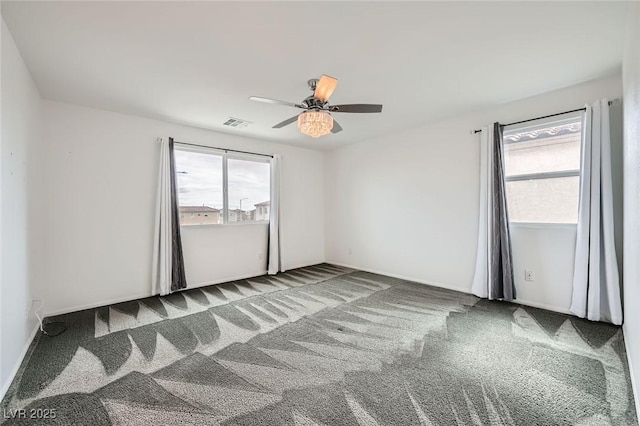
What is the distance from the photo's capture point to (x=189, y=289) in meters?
4.05

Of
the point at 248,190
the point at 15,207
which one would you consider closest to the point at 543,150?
the point at 248,190

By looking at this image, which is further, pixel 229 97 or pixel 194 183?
pixel 194 183

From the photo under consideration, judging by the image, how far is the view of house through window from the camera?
4.10 metres

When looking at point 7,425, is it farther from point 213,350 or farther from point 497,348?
point 497,348

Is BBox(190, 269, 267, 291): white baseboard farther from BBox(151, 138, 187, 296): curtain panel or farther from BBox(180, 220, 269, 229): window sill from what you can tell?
BBox(180, 220, 269, 229): window sill

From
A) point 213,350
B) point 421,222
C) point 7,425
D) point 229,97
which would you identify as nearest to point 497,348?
point 421,222

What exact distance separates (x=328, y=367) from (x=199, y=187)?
10.9 feet

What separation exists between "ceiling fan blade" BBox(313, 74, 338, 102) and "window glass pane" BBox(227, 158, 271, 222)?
8.83 ft

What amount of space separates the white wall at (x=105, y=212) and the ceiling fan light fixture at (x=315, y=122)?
7.90 feet

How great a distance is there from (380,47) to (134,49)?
197 centimetres

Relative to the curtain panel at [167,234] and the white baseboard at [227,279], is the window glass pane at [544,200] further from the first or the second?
the curtain panel at [167,234]

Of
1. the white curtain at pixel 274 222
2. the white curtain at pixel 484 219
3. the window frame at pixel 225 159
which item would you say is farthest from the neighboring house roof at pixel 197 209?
the white curtain at pixel 484 219

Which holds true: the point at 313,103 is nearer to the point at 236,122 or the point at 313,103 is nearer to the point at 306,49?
the point at 306,49

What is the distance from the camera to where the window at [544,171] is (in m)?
3.00
